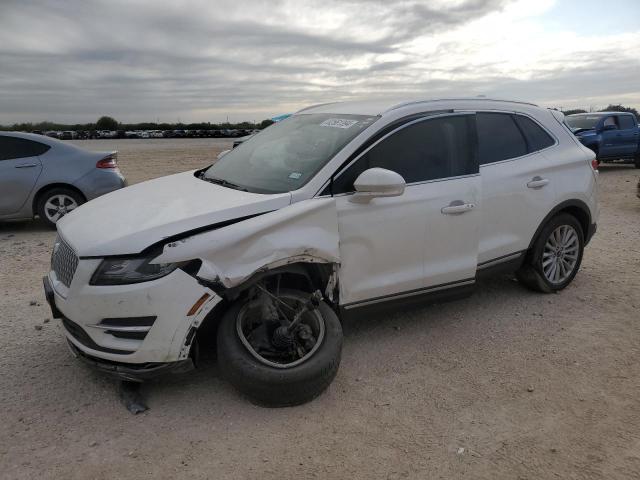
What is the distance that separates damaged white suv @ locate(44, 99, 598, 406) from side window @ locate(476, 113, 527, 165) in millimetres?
15

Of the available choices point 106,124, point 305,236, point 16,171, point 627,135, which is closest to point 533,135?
point 305,236

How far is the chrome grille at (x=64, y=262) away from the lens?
328cm

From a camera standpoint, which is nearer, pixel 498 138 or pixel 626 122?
pixel 498 138

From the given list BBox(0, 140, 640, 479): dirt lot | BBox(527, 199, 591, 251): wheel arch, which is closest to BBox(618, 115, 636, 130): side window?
BBox(527, 199, 591, 251): wheel arch

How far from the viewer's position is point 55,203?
323 inches

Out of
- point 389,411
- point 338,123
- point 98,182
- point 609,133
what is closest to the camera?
point 389,411

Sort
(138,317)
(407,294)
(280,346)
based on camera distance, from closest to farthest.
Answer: (138,317)
(280,346)
(407,294)

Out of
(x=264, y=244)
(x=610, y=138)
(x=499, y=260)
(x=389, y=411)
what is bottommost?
(x=389, y=411)

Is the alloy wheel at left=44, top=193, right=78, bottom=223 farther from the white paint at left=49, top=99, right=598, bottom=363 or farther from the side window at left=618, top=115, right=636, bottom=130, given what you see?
the side window at left=618, top=115, right=636, bottom=130

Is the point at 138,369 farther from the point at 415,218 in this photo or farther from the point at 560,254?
the point at 560,254

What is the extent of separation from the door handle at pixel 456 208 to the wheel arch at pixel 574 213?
1.05 m

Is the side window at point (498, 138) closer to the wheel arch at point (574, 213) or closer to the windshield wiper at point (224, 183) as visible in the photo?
the wheel arch at point (574, 213)

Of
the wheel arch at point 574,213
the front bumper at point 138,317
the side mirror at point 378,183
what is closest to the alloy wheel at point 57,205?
the front bumper at point 138,317

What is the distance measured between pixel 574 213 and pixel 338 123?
2.57m
